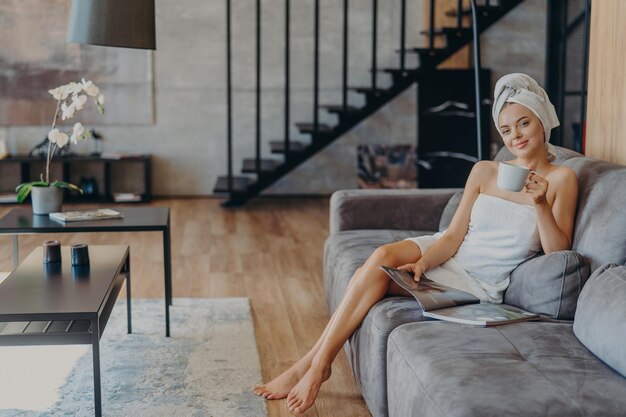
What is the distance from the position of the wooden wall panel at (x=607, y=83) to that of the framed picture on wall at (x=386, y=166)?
4.60 metres

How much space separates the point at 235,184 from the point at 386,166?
1.49 metres

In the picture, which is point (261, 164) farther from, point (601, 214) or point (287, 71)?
point (601, 214)

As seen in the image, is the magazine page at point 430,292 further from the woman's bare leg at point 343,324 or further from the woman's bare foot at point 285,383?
the woman's bare foot at point 285,383

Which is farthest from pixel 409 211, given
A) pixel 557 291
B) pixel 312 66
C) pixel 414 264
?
pixel 312 66

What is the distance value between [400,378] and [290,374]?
31.2 inches

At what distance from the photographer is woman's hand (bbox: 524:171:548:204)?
9.11 feet

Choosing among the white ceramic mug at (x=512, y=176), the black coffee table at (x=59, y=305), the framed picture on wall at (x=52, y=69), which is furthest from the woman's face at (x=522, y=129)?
the framed picture on wall at (x=52, y=69)

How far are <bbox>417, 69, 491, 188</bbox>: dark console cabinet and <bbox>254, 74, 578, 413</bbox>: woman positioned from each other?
199 inches

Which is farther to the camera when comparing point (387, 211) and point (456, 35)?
point (456, 35)

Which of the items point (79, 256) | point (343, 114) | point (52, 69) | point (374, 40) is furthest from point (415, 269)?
point (52, 69)

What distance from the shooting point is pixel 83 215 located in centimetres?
400

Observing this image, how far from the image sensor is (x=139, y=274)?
512 centimetres

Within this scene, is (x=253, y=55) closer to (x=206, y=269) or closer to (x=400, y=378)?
(x=206, y=269)

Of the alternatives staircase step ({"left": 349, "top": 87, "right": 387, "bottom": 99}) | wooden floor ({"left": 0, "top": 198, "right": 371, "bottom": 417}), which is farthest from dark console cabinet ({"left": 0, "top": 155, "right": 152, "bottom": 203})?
staircase step ({"left": 349, "top": 87, "right": 387, "bottom": 99})
